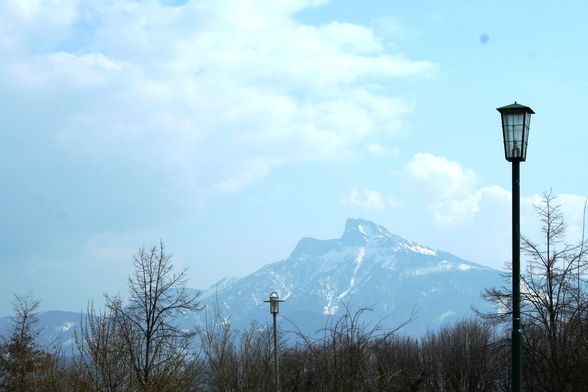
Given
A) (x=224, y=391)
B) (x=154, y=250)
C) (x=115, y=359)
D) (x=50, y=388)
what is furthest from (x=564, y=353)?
(x=154, y=250)

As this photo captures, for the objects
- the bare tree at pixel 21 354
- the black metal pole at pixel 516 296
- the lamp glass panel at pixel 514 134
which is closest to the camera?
the black metal pole at pixel 516 296

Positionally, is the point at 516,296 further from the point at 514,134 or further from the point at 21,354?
the point at 21,354

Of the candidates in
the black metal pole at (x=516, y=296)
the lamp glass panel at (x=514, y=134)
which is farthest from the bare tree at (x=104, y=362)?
the lamp glass panel at (x=514, y=134)

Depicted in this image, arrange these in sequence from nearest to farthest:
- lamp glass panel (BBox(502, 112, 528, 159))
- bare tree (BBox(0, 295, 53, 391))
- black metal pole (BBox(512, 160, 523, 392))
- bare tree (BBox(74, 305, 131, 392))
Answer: black metal pole (BBox(512, 160, 523, 392)), lamp glass panel (BBox(502, 112, 528, 159)), bare tree (BBox(74, 305, 131, 392)), bare tree (BBox(0, 295, 53, 391))

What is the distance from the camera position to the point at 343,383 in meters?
15.9

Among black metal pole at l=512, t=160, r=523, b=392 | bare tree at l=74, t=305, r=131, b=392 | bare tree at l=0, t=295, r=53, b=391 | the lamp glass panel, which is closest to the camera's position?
black metal pole at l=512, t=160, r=523, b=392

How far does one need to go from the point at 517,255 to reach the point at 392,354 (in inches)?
1794

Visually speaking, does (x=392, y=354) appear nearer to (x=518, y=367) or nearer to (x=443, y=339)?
(x=443, y=339)

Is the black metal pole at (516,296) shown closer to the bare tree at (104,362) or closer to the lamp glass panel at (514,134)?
the lamp glass panel at (514,134)

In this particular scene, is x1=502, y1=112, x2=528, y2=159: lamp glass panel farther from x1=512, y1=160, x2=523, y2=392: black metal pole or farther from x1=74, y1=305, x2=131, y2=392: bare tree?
x1=74, y1=305, x2=131, y2=392: bare tree

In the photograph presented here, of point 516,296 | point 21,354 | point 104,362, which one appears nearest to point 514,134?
point 516,296

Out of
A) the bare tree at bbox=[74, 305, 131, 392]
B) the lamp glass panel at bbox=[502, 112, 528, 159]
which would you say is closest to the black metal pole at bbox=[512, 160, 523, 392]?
the lamp glass panel at bbox=[502, 112, 528, 159]

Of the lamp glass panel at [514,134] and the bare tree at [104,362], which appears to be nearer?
the lamp glass panel at [514,134]

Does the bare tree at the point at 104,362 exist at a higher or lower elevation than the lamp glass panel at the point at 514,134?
lower
